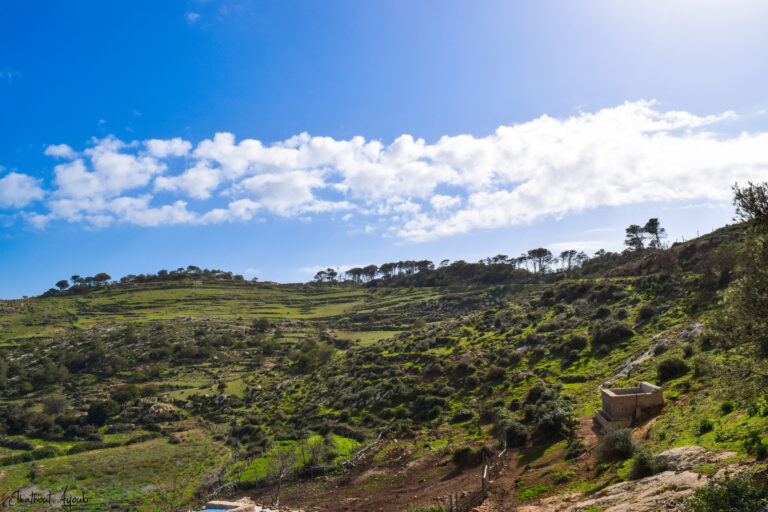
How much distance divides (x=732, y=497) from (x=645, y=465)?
6.73 m

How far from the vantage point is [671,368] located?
92.5 ft

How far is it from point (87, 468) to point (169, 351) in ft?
192

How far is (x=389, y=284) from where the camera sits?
197500 millimetres

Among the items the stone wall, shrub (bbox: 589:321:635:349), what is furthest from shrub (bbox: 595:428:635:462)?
shrub (bbox: 589:321:635:349)

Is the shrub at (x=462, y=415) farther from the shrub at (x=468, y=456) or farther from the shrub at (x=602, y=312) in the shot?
the shrub at (x=602, y=312)

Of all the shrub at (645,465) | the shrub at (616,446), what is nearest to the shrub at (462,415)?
the shrub at (616,446)

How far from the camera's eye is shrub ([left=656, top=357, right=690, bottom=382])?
27875 mm

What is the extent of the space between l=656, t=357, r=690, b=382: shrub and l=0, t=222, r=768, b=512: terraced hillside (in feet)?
0.28

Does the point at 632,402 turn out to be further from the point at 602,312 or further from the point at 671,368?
the point at 602,312

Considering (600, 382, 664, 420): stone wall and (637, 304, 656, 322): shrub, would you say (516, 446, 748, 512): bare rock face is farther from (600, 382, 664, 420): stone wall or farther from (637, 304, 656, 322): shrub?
(637, 304, 656, 322): shrub

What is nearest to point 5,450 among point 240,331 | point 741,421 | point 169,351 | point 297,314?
point 169,351

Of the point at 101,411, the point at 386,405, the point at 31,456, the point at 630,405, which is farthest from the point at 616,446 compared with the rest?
the point at 101,411

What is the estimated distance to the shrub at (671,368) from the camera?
27.9 meters

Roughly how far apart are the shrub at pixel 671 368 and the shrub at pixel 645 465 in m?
16.0
